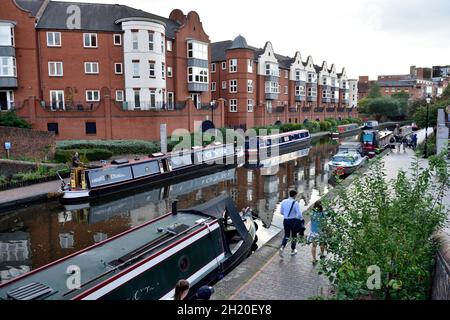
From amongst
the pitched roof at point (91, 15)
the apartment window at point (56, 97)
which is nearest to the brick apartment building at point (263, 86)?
the pitched roof at point (91, 15)

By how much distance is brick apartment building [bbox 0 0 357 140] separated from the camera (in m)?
29.0

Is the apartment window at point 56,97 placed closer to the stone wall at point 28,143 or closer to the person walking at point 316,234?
the stone wall at point 28,143

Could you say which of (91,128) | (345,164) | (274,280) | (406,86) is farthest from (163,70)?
(406,86)

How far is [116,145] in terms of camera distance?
26.9 meters

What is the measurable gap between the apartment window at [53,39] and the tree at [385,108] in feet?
208

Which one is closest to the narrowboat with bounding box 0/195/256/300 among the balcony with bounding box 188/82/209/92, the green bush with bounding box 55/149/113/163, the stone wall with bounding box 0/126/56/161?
the green bush with bounding box 55/149/113/163

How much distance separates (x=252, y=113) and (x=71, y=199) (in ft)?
100

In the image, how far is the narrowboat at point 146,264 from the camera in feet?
18.8

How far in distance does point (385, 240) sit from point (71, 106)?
97.1 ft

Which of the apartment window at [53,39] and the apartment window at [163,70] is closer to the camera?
the apartment window at [53,39]

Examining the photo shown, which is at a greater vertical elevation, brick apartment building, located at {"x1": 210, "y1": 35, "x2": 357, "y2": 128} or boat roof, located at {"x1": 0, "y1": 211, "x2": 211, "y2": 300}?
brick apartment building, located at {"x1": 210, "y1": 35, "x2": 357, "y2": 128}

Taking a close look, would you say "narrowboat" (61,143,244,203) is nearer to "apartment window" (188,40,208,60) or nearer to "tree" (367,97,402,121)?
"apartment window" (188,40,208,60)

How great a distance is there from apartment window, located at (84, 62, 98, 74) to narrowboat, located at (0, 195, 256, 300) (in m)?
26.2

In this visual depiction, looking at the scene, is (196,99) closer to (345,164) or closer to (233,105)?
(233,105)
